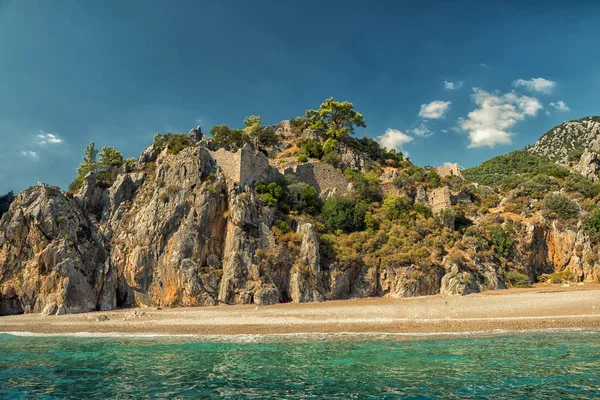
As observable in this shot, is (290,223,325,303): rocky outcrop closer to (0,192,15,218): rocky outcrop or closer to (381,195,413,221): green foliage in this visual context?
(381,195,413,221): green foliage

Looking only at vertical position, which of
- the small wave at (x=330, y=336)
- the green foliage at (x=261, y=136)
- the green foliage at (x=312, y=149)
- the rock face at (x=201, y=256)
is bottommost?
the small wave at (x=330, y=336)

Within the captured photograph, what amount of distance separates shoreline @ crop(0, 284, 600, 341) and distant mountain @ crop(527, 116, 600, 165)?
94.1 metres

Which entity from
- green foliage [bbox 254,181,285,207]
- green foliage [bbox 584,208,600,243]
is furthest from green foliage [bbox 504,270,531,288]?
green foliage [bbox 254,181,285,207]

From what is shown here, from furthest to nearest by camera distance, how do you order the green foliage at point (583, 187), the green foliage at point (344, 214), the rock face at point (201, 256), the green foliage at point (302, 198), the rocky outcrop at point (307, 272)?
1. the green foliage at point (583, 187)
2. the green foliage at point (302, 198)
3. the green foliage at point (344, 214)
4. the rock face at point (201, 256)
5. the rocky outcrop at point (307, 272)

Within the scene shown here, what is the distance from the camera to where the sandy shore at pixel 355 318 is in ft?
68.0

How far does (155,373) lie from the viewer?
→ 1402 cm

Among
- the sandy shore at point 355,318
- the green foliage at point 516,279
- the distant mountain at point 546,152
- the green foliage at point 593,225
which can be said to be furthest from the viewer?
the distant mountain at point 546,152

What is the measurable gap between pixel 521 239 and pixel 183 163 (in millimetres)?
34151

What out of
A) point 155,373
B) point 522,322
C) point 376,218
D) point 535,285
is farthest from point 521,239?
point 155,373

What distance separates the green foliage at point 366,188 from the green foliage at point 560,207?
17451mm

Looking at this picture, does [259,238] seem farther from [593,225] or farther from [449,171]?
[449,171]

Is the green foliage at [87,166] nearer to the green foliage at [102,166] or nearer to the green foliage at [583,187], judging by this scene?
the green foliage at [102,166]

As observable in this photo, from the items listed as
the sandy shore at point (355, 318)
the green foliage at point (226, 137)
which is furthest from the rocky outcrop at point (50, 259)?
the green foliage at point (226, 137)

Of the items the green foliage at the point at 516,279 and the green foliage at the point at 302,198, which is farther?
the green foliage at the point at 302,198
